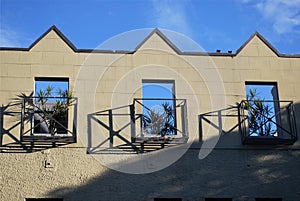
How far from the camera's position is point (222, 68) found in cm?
1622

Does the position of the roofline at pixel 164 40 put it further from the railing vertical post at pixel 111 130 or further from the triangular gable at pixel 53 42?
the railing vertical post at pixel 111 130

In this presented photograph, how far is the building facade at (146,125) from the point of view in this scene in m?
14.4

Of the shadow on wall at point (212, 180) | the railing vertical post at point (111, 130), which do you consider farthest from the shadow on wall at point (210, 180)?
the railing vertical post at point (111, 130)

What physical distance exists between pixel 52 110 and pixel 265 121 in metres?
5.85

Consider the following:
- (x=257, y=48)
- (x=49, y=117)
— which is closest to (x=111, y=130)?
(x=49, y=117)

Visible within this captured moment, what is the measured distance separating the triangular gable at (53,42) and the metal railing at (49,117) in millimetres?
1636

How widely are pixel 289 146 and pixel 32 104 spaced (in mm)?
7131

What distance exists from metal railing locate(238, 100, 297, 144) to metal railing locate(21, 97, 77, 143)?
4.69m

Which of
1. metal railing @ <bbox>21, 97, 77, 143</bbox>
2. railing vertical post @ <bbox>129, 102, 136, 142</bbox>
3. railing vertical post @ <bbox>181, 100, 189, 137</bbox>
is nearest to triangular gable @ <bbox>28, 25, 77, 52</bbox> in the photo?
metal railing @ <bbox>21, 97, 77, 143</bbox>

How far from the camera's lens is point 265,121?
1541cm

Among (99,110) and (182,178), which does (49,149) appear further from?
(182,178)

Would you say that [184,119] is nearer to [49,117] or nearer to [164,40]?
[164,40]

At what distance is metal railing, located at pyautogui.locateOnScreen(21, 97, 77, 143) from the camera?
1467 centimetres

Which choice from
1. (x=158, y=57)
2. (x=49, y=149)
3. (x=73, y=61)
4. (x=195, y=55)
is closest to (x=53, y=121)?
(x=49, y=149)
